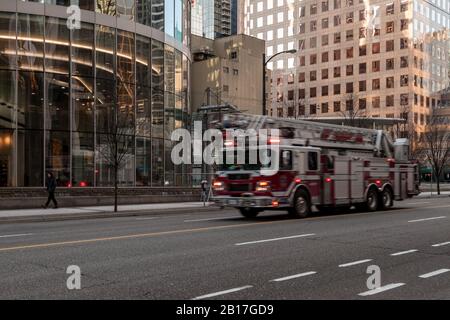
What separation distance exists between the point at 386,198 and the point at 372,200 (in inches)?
50.3

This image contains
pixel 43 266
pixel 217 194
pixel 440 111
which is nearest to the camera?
pixel 43 266

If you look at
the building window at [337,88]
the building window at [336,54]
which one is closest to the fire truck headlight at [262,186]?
the building window at [337,88]

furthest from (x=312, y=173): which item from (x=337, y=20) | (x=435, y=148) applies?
(x=337, y=20)

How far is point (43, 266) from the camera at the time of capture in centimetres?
924

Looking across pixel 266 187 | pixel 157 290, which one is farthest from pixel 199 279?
pixel 266 187

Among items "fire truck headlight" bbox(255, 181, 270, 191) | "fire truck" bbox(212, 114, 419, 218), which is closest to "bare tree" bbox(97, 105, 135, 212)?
"fire truck" bbox(212, 114, 419, 218)

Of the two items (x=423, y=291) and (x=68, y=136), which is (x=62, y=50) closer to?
(x=68, y=136)

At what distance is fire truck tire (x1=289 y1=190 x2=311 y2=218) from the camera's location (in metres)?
18.9

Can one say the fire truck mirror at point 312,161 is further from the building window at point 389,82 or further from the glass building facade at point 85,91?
the building window at point 389,82

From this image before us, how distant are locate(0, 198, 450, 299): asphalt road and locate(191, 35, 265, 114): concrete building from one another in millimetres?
69063

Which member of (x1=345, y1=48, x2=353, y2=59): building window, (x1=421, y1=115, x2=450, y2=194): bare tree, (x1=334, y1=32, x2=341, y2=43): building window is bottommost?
(x1=421, y1=115, x2=450, y2=194): bare tree

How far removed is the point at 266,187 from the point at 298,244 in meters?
5.84

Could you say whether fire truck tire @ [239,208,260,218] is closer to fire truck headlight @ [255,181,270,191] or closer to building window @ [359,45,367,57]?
fire truck headlight @ [255,181,270,191]

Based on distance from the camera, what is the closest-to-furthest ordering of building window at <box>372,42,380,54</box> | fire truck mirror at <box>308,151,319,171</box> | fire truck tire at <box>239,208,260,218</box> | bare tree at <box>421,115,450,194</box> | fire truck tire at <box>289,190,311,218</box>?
fire truck tire at <box>289,190,311,218</box> → fire truck mirror at <box>308,151,319,171</box> → fire truck tire at <box>239,208,260,218</box> → bare tree at <box>421,115,450,194</box> → building window at <box>372,42,380,54</box>
